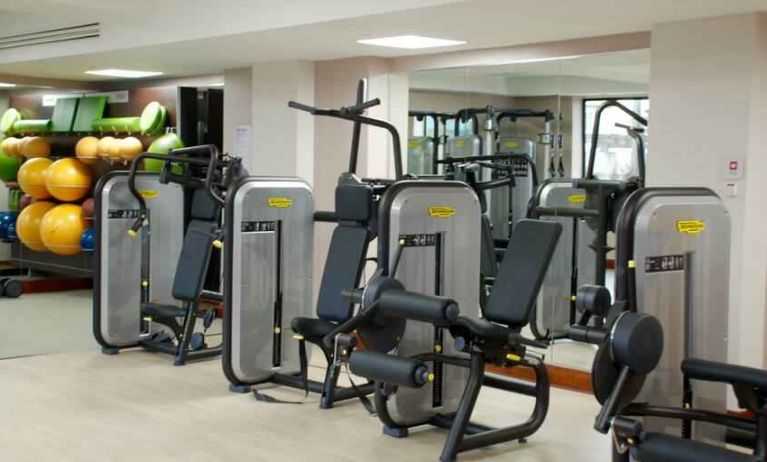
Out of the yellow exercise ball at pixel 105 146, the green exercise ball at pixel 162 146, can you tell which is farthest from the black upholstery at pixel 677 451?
the yellow exercise ball at pixel 105 146

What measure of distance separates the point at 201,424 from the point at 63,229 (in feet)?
17.0

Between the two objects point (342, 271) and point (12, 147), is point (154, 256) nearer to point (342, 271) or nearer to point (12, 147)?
point (342, 271)

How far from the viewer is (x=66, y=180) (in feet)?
34.1

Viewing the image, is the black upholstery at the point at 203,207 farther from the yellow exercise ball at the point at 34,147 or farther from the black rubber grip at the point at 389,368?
the yellow exercise ball at the point at 34,147

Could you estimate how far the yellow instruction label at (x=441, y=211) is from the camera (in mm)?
5344

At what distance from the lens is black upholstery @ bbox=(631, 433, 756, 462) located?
358cm

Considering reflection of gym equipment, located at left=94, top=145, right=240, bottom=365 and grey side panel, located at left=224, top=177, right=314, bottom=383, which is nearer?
grey side panel, located at left=224, top=177, right=314, bottom=383

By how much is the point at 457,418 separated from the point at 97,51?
5.06 m

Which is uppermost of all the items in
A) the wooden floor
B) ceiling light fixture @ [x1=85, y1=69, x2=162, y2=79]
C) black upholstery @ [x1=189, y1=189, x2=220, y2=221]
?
ceiling light fixture @ [x1=85, y1=69, x2=162, y2=79]

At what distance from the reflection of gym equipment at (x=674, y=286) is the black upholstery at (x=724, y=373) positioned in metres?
0.16

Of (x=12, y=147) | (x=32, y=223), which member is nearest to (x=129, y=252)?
(x=32, y=223)

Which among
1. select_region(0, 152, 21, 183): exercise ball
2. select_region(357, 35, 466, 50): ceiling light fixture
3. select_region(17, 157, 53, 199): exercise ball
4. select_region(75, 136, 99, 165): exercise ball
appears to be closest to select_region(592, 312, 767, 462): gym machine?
select_region(357, 35, 466, 50): ceiling light fixture

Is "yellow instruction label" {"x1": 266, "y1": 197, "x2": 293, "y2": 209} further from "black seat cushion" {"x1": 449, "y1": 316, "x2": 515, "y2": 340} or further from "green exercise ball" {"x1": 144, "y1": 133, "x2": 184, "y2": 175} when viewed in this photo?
"green exercise ball" {"x1": 144, "y1": 133, "x2": 184, "y2": 175}

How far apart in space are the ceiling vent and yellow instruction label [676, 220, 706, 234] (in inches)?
217
